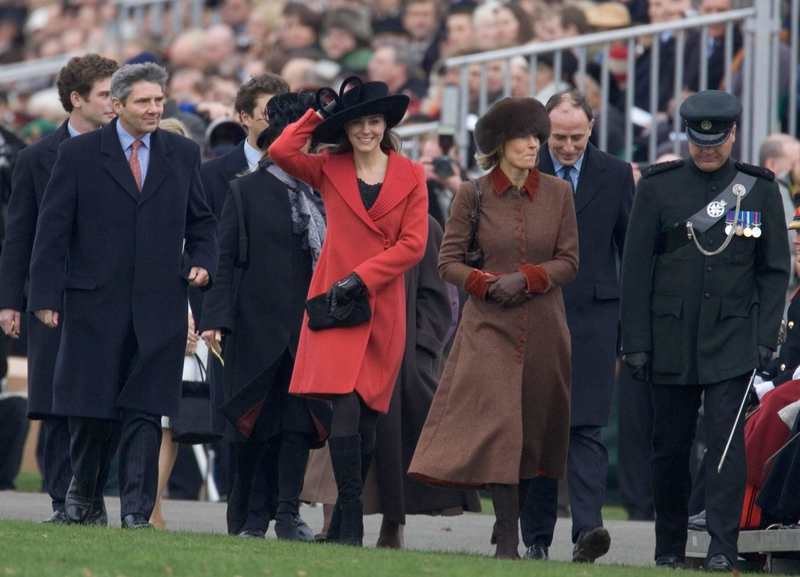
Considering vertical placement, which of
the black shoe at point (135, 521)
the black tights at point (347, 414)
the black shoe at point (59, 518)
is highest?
the black tights at point (347, 414)

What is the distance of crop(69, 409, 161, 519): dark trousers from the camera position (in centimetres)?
848

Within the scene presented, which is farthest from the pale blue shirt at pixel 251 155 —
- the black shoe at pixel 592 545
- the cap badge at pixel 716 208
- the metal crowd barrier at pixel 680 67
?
the metal crowd barrier at pixel 680 67

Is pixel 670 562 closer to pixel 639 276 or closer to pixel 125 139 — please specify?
pixel 639 276

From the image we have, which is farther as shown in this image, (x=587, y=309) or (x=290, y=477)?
(x=587, y=309)

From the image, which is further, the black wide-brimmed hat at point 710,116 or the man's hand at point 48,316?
the man's hand at point 48,316

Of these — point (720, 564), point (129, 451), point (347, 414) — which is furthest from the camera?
point (129, 451)

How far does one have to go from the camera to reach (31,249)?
8945mm

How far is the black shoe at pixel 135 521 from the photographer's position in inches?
330

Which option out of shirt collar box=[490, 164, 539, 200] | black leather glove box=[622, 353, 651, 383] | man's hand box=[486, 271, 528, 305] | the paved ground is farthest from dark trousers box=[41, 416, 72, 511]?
black leather glove box=[622, 353, 651, 383]

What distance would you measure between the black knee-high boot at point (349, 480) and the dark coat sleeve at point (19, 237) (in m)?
1.98

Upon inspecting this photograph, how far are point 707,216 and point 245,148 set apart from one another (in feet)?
9.61

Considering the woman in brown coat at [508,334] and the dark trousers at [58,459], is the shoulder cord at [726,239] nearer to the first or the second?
the woman in brown coat at [508,334]

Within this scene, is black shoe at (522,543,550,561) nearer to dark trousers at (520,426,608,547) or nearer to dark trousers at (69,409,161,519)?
dark trousers at (520,426,608,547)

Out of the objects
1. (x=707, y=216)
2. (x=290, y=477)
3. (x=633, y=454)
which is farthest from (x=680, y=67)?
(x=290, y=477)
